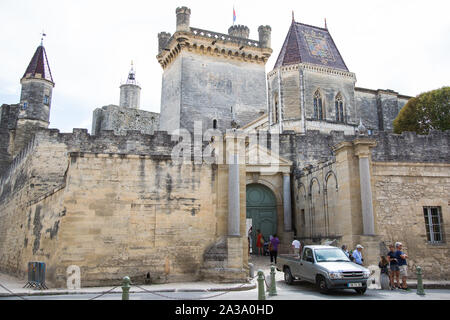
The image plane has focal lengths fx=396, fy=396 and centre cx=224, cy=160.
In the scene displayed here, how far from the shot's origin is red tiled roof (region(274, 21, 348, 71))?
3581 cm

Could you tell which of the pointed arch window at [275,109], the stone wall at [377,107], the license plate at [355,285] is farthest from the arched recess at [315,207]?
the stone wall at [377,107]

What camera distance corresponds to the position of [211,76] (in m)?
32.3

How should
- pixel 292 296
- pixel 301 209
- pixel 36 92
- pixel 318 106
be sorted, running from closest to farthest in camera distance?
pixel 292 296, pixel 301 209, pixel 36 92, pixel 318 106

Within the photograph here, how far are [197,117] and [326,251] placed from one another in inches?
876

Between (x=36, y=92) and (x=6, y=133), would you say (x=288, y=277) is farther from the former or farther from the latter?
(x=6, y=133)

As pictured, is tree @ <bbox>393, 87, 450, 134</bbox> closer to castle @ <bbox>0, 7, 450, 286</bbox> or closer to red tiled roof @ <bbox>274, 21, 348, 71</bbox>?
castle @ <bbox>0, 7, 450, 286</bbox>

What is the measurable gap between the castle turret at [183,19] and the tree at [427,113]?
1828 centimetres

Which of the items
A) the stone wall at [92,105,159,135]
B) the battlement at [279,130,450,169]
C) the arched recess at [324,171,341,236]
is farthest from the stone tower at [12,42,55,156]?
the arched recess at [324,171,341,236]

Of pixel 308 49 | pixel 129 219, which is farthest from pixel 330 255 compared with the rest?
pixel 308 49

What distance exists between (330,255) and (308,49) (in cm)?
2994

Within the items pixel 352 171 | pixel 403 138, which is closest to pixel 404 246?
pixel 352 171

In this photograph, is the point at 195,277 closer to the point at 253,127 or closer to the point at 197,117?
the point at 197,117

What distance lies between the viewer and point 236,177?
41.9 ft

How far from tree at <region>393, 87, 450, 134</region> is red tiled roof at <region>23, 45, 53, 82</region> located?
2796 cm
